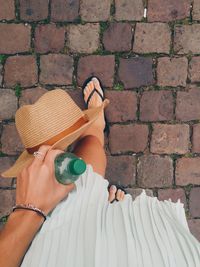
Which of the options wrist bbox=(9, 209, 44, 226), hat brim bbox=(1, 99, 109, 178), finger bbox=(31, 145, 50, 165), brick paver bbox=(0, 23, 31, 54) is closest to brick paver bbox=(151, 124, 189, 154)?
hat brim bbox=(1, 99, 109, 178)

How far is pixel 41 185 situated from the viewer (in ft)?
6.59

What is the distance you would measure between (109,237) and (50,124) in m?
0.64

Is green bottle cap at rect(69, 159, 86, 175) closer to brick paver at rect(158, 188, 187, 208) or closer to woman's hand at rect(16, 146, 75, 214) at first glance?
woman's hand at rect(16, 146, 75, 214)

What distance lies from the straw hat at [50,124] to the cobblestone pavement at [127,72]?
0.91 meters

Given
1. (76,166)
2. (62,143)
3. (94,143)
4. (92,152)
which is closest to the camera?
(76,166)

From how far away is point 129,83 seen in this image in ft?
11.3

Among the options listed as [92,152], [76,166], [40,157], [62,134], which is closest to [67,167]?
[76,166]

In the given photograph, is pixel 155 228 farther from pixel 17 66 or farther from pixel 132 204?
pixel 17 66

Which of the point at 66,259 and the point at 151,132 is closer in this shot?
the point at 66,259

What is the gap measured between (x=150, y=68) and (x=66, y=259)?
1.85 metres

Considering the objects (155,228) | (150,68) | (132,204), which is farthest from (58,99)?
(150,68)

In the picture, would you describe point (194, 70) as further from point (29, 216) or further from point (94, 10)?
point (29, 216)

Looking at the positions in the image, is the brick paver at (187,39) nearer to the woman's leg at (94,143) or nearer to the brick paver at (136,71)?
the brick paver at (136,71)

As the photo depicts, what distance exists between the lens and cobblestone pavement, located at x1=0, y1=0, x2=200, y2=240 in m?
3.43
